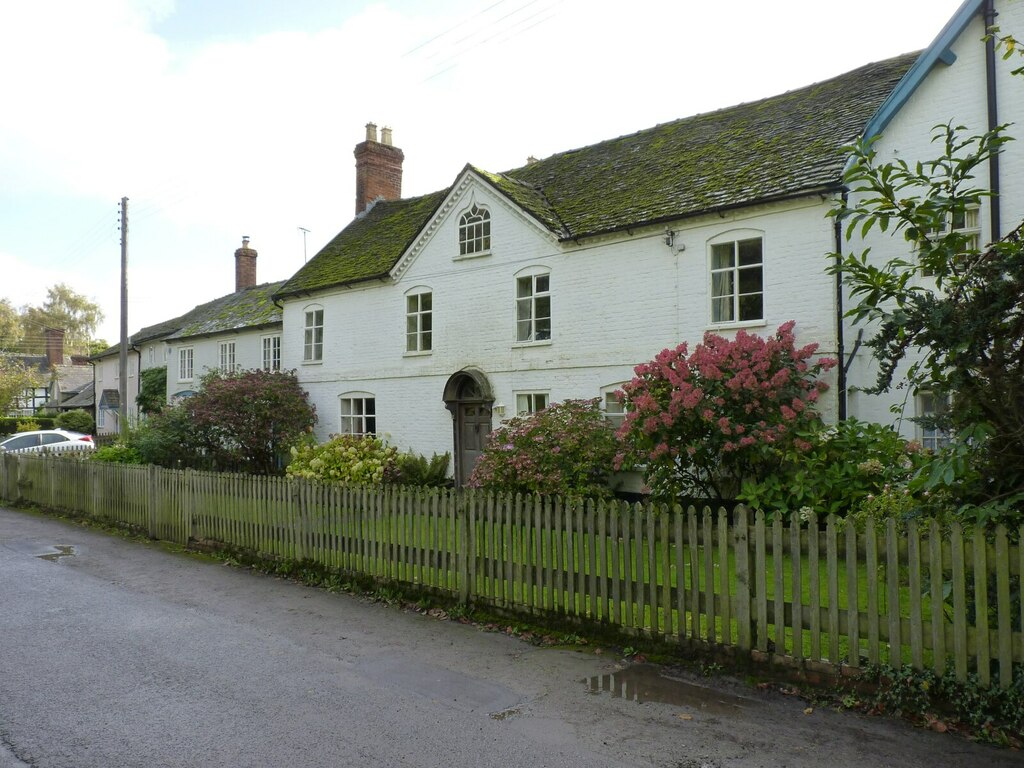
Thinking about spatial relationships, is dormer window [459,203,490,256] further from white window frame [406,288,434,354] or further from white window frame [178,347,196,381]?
white window frame [178,347,196,381]

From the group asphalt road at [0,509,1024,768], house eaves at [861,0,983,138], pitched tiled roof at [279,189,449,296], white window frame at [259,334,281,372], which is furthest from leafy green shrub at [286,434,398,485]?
house eaves at [861,0,983,138]

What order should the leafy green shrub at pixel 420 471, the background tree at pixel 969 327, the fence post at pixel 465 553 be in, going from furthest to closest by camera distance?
the leafy green shrub at pixel 420 471
the fence post at pixel 465 553
the background tree at pixel 969 327

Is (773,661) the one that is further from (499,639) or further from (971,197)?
(971,197)

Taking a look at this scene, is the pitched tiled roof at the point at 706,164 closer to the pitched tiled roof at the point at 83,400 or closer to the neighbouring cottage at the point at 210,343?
the neighbouring cottage at the point at 210,343

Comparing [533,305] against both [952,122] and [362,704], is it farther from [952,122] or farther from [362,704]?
[362,704]

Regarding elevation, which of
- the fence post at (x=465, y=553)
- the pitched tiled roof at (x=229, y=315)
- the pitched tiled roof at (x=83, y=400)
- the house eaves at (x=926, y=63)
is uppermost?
the house eaves at (x=926, y=63)

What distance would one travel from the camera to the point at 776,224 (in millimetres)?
13383

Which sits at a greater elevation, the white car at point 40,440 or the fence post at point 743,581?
the white car at point 40,440

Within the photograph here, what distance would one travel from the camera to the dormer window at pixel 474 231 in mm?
18562

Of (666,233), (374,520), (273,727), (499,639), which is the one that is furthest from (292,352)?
(273,727)

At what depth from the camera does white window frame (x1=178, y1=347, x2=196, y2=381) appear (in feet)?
103

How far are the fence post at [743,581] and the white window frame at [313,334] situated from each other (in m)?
18.9

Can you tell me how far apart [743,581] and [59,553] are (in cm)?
1184

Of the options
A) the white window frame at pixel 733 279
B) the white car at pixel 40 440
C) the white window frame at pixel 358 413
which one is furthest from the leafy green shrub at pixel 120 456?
the white window frame at pixel 733 279
